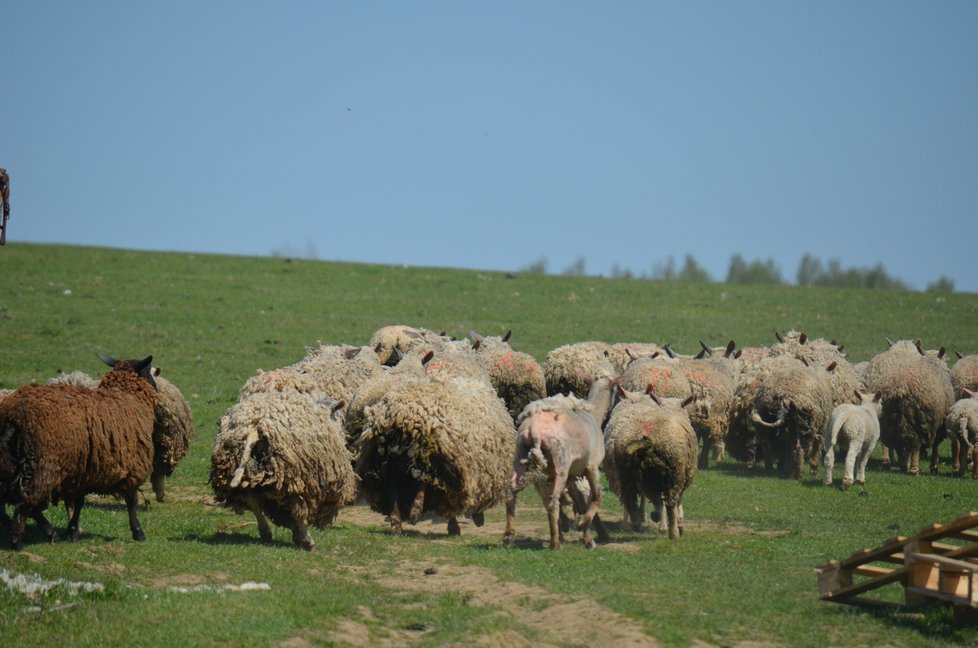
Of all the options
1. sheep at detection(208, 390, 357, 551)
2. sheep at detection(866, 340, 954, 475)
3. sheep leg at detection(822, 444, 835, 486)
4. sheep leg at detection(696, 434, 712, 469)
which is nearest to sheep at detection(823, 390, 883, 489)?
sheep leg at detection(822, 444, 835, 486)

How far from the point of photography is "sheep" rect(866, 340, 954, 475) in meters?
22.1

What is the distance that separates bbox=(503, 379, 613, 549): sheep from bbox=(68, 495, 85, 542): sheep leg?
454 cm

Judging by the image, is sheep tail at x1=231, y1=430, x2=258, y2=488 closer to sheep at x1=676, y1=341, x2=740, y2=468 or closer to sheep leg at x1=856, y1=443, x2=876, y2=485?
sheep at x1=676, y1=341, x2=740, y2=468

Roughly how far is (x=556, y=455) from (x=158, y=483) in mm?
6133

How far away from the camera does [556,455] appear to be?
13695mm

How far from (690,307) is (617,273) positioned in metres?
27.5

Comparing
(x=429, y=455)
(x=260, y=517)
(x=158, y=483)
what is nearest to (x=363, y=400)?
(x=429, y=455)

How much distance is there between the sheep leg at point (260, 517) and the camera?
13.1 m

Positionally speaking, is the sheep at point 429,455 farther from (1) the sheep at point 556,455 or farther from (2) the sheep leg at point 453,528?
(1) the sheep at point 556,455

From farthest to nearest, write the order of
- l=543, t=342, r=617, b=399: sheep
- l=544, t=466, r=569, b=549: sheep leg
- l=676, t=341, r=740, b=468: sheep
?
l=543, t=342, r=617, b=399: sheep, l=676, t=341, r=740, b=468: sheep, l=544, t=466, r=569, b=549: sheep leg

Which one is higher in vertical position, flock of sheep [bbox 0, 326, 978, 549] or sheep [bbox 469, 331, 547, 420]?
sheep [bbox 469, 331, 547, 420]

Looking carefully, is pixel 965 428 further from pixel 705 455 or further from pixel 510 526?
pixel 510 526

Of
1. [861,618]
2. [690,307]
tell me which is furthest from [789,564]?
[690,307]

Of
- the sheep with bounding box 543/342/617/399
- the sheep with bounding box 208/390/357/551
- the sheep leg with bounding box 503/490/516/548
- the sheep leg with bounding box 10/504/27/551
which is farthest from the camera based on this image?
the sheep with bounding box 543/342/617/399
